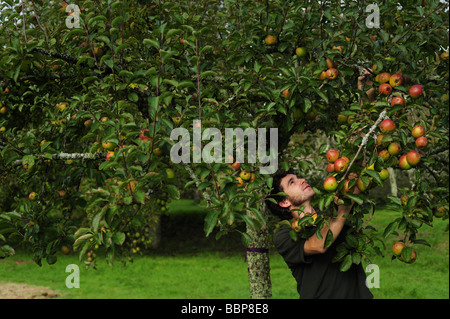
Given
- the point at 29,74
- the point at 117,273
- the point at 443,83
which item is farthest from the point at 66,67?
the point at 117,273

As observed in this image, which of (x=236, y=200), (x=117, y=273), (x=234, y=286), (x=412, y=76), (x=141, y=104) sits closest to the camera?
(x=236, y=200)

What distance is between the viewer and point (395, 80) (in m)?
2.68

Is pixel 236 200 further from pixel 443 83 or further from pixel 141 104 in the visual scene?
pixel 443 83

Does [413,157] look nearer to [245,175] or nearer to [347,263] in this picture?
[347,263]

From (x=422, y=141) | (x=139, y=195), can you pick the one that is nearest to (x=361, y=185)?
(x=422, y=141)

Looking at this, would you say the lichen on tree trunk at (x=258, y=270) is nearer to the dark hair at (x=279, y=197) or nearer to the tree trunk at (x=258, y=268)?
the tree trunk at (x=258, y=268)

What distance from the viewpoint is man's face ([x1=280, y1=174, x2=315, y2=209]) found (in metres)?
2.92

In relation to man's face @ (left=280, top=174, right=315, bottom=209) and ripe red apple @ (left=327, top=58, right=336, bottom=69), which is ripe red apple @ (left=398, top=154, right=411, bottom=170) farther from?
ripe red apple @ (left=327, top=58, right=336, bottom=69)

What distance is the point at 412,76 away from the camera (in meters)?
2.88

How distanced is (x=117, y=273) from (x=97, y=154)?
960 centimetres

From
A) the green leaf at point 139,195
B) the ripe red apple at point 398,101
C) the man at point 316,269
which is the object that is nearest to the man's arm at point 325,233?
the man at point 316,269

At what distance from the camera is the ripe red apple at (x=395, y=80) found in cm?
267

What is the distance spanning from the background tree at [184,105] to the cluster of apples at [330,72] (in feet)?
0.05

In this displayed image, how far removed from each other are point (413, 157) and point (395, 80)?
585 millimetres
